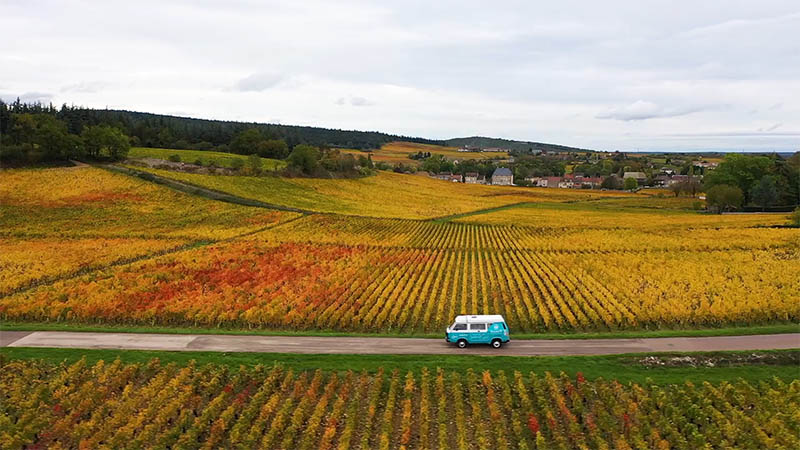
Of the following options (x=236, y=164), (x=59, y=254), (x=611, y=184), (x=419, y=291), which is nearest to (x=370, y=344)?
(x=419, y=291)

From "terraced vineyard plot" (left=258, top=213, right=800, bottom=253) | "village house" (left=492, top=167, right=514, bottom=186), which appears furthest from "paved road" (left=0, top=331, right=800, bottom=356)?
"village house" (left=492, top=167, right=514, bottom=186)

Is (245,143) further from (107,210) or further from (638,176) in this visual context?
(638,176)

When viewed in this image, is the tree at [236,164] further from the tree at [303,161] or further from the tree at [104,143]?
the tree at [104,143]

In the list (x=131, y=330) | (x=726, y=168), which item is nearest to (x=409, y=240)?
(x=131, y=330)

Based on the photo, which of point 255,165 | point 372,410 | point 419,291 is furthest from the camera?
point 255,165

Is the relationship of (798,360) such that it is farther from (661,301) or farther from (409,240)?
(409,240)

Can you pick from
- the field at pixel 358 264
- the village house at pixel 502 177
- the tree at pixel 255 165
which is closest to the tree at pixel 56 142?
the field at pixel 358 264
